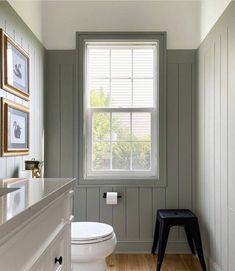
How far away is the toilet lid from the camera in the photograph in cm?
204

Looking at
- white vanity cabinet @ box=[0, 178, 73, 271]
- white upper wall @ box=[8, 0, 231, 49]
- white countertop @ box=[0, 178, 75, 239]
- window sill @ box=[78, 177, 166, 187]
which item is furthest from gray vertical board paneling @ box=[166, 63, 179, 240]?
white countertop @ box=[0, 178, 75, 239]

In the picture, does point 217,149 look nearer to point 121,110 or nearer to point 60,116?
point 121,110

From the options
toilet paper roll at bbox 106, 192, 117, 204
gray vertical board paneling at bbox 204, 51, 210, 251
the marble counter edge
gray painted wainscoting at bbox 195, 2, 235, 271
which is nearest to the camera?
the marble counter edge

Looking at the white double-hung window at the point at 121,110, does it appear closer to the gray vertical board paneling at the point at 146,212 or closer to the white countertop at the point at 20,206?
the gray vertical board paneling at the point at 146,212

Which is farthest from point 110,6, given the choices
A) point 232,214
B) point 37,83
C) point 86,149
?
point 232,214

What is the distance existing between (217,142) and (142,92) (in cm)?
104

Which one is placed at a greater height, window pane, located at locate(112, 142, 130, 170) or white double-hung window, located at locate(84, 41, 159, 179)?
white double-hung window, located at locate(84, 41, 159, 179)

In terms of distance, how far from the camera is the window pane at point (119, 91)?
316 cm

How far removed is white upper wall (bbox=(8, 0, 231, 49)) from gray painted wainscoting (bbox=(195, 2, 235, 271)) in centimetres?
34

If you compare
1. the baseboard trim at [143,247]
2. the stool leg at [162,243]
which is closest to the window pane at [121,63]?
the stool leg at [162,243]

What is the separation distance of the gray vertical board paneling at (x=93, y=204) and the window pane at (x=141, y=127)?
0.64 meters

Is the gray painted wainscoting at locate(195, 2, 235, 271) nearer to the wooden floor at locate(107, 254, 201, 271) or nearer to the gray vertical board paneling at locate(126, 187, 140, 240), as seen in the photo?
the wooden floor at locate(107, 254, 201, 271)

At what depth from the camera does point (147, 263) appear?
2805mm

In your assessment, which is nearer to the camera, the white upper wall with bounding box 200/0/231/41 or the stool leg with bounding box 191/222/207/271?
the white upper wall with bounding box 200/0/231/41
